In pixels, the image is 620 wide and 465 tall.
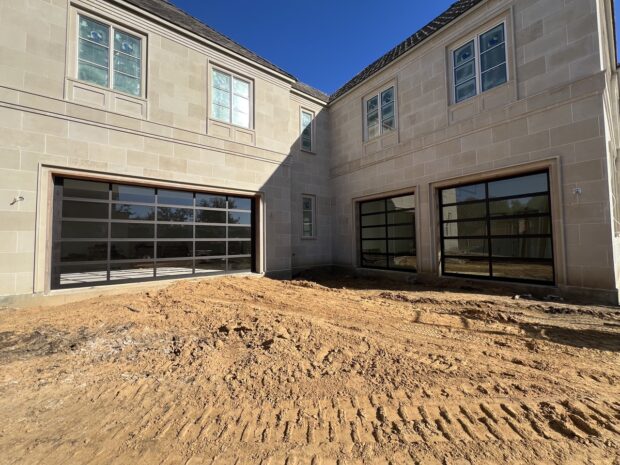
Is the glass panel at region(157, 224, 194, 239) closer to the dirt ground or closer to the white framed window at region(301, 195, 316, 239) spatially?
the dirt ground

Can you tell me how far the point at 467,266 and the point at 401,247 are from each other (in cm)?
231

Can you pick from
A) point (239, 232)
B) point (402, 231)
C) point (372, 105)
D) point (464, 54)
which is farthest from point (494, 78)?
point (239, 232)

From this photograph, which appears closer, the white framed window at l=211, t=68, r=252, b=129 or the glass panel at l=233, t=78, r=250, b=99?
the white framed window at l=211, t=68, r=252, b=129

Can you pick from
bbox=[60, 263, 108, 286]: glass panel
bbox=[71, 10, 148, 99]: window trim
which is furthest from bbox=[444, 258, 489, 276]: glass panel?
bbox=[71, 10, 148, 99]: window trim

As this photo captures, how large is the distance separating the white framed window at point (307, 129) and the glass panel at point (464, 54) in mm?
5713

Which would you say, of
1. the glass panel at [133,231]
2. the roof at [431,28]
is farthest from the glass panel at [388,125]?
the glass panel at [133,231]

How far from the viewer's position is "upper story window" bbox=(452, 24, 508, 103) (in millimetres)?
7438

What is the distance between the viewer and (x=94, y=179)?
21.9 feet

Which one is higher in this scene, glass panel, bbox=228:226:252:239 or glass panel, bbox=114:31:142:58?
glass panel, bbox=114:31:142:58

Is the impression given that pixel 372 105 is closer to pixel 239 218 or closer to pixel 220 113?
pixel 220 113

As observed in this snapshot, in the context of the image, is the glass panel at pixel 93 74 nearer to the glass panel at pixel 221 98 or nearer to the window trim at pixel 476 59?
the glass panel at pixel 221 98

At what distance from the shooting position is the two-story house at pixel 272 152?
19.4 feet

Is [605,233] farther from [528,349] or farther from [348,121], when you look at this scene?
[348,121]

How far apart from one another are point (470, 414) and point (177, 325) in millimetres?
4357
